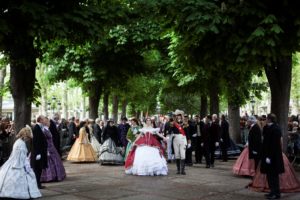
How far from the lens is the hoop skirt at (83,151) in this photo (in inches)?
799

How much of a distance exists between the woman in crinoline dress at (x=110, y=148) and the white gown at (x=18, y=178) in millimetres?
8313

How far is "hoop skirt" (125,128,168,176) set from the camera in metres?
15.2

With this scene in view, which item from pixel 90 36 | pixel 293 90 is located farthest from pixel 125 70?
pixel 293 90

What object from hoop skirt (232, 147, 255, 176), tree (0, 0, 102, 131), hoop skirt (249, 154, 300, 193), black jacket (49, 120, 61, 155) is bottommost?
hoop skirt (249, 154, 300, 193)

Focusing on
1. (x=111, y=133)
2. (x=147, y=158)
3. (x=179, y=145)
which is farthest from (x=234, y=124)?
(x=147, y=158)

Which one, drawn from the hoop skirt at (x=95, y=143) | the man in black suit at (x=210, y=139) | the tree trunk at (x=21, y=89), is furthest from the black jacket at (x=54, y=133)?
the hoop skirt at (x=95, y=143)

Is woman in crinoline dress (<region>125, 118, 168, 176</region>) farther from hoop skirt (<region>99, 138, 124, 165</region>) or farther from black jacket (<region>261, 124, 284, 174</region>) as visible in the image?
black jacket (<region>261, 124, 284, 174</region>)

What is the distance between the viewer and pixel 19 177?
34.0 feet

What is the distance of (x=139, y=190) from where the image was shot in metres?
12.1

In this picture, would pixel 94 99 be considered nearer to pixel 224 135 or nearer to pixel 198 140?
pixel 198 140

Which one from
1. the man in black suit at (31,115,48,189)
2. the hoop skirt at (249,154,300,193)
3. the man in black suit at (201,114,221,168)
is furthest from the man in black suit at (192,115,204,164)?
the man in black suit at (31,115,48,189)

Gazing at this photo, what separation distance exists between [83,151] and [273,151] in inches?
448

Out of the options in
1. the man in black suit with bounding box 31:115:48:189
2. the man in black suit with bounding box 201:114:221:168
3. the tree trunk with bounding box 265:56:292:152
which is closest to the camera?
the man in black suit with bounding box 31:115:48:189

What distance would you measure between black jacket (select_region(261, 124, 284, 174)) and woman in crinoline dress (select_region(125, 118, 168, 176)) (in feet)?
16.8
